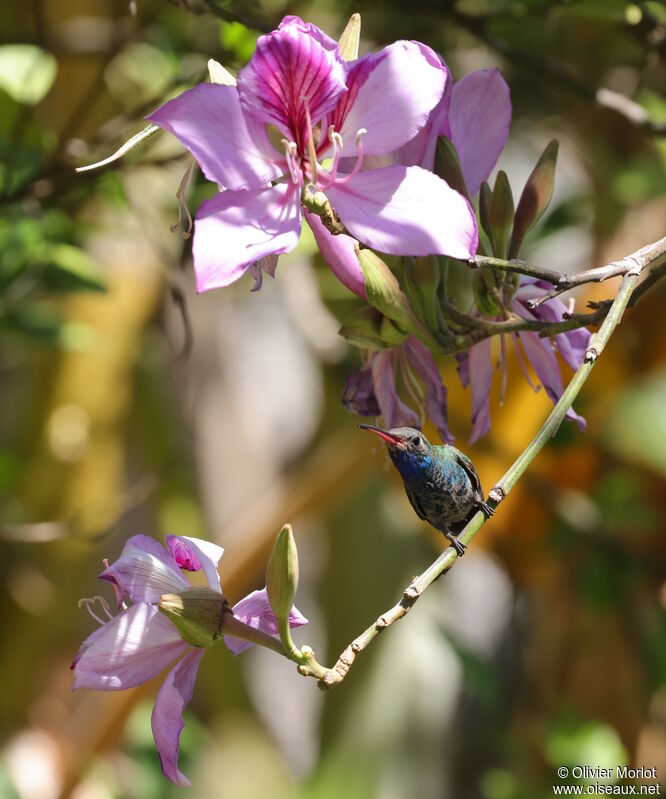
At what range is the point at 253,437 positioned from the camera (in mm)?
1966

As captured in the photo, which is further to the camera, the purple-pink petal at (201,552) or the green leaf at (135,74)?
the green leaf at (135,74)

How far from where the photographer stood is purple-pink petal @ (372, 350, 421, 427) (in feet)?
1.48

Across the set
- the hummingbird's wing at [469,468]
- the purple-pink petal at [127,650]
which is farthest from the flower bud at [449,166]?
the purple-pink petal at [127,650]

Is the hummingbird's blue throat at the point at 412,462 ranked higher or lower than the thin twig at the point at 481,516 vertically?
lower

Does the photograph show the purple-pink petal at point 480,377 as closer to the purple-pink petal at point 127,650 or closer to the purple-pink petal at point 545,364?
the purple-pink petal at point 545,364

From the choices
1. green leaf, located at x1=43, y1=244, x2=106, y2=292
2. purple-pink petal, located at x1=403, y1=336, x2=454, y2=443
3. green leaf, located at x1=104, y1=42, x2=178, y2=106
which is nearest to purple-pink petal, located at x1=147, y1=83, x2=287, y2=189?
purple-pink petal, located at x1=403, y1=336, x2=454, y2=443

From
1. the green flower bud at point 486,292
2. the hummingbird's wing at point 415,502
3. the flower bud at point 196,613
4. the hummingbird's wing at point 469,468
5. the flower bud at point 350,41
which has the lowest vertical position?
the flower bud at point 196,613

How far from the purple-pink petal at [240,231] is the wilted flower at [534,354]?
0.12 meters

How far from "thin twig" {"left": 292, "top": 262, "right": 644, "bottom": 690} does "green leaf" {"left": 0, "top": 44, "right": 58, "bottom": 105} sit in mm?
592

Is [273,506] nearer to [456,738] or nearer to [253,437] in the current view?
[253,437]

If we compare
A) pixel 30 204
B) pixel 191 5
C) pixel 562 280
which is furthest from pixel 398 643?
pixel 562 280

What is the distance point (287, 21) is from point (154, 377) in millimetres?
1475

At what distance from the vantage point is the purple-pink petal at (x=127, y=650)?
1.23 ft

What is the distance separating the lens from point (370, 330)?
430mm
